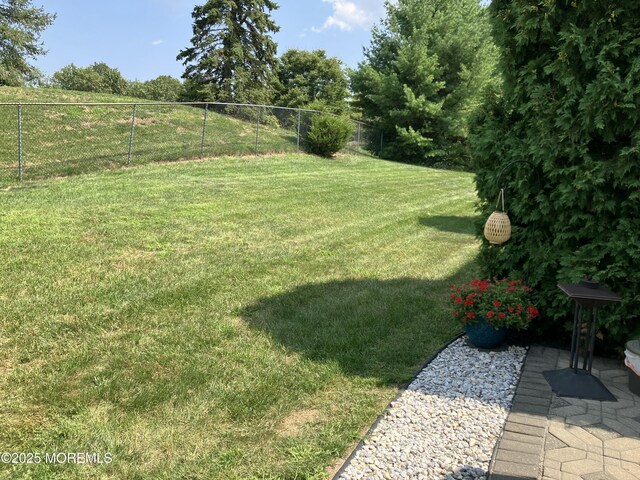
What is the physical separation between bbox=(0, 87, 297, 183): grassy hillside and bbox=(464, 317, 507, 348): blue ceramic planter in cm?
894

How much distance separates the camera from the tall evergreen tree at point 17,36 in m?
25.4

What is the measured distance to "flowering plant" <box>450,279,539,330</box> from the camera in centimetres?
386

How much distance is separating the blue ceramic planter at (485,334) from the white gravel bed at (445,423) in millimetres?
135

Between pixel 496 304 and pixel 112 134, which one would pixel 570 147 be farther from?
pixel 112 134

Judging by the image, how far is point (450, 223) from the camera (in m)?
9.11

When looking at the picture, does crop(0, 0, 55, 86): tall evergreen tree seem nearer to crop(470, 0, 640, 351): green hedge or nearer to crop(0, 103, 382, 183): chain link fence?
crop(0, 103, 382, 183): chain link fence

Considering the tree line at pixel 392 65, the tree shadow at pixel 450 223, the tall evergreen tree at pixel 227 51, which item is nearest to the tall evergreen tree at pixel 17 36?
the tree line at pixel 392 65

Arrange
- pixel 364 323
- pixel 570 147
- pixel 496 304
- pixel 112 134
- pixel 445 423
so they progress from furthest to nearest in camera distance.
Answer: pixel 112 134, pixel 364 323, pixel 496 304, pixel 570 147, pixel 445 423

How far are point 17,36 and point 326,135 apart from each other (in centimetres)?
1944

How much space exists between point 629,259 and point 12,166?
11.4 meters

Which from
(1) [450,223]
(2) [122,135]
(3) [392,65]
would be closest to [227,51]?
(3) [392,65]

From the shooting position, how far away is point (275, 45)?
30453 millimetres

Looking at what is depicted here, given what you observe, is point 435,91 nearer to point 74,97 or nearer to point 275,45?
point 275,45

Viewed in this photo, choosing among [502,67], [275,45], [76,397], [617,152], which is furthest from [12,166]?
[275,45]
